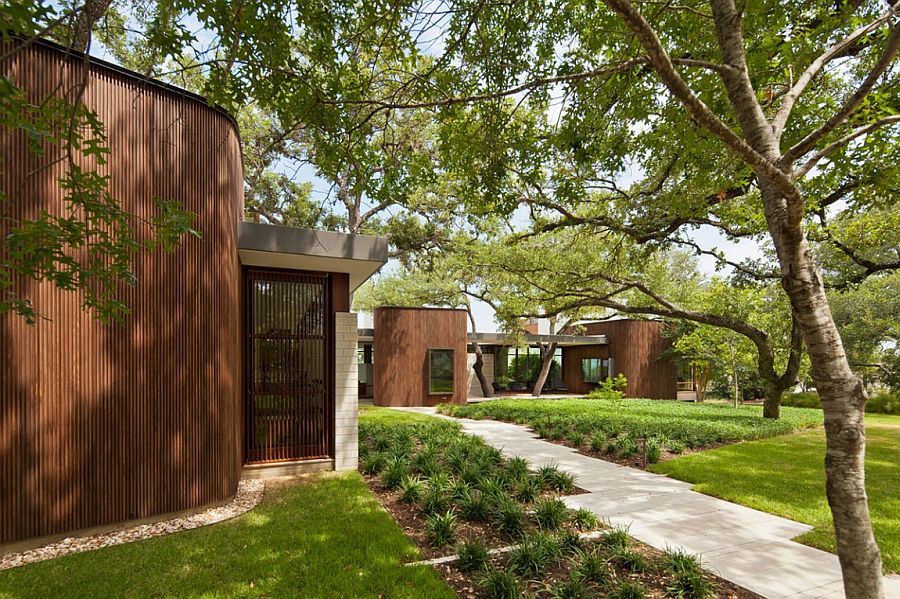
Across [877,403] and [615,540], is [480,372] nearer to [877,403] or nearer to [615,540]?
[877,403]

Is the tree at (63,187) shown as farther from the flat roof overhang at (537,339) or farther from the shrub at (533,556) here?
the flat roof overhang at (537,339)

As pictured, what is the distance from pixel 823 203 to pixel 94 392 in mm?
12186

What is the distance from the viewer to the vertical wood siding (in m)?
17.6

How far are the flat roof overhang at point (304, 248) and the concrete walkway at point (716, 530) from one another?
4145mm

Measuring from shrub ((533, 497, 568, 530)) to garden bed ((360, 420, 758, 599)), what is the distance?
0.03ft

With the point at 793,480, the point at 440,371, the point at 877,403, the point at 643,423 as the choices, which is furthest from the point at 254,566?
the point at 877,403

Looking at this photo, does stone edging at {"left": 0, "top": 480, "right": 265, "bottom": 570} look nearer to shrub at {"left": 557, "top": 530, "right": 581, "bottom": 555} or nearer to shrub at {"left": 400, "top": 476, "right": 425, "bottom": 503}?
shrub at {"left": 400, "top": 476, "right": 425, "bottom": 503}

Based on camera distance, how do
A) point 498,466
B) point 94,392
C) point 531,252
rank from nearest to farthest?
point 94,392 < point 498,466 < point 531,252

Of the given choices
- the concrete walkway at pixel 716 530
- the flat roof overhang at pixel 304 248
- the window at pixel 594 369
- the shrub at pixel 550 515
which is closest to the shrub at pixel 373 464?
the concrete walkway at pixel 716 530

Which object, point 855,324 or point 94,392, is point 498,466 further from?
point 855,324

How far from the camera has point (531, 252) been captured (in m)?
12.9

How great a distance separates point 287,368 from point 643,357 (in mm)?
19838

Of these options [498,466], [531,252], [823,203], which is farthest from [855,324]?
[498,466]

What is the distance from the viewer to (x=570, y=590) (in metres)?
3.35
